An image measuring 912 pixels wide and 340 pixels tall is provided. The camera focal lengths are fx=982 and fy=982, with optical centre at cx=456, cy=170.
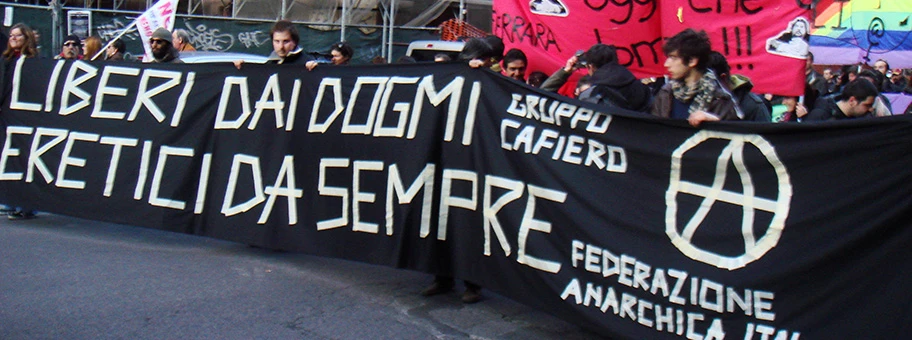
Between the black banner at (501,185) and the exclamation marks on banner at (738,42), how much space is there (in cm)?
130

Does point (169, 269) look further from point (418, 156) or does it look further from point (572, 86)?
point (572, 86)

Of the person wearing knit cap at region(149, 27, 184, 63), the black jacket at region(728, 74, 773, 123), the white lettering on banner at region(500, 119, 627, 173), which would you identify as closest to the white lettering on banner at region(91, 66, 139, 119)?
the person wearing knit cap at region(149, 27, 184, 63)

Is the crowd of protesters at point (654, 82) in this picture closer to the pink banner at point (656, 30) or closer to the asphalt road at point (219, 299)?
the pink banner at point (656, 30)

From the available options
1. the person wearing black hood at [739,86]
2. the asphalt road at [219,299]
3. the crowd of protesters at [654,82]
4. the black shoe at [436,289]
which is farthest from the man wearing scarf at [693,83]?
the black shoe at [436,289]

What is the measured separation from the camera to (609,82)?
5.47 m

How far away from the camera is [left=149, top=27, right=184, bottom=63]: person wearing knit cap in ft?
25.1

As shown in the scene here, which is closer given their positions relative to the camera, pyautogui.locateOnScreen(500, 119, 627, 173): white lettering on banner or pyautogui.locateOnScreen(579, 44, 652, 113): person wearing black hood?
pyautogui.locateOnScreen(500, 119, 627, 173): white lettering on banner

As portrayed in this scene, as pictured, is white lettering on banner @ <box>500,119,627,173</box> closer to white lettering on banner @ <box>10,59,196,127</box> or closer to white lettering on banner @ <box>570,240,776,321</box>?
white lettering on banner @ <box>570,240,776,321</box>

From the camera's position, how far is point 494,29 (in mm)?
6746

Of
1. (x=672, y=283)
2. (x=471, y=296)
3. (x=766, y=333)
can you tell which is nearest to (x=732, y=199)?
(x=672, y=283)

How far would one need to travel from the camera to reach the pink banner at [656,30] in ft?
17.1

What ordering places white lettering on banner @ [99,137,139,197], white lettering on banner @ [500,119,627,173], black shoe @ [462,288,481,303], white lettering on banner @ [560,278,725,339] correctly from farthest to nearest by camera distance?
1. white lettering on banner @ [99,137,139,197]
2. black shoe @ [462,288,481,303]
3. white lettering on banner @ [500,119,627,173]
4. white lettering on banner @ [560,278,725,339]

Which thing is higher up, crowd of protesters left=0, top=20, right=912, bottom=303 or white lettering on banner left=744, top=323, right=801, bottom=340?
crowd of protesters left=0, top=20, right=912, bottom=303

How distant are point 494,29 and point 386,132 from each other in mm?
1477
